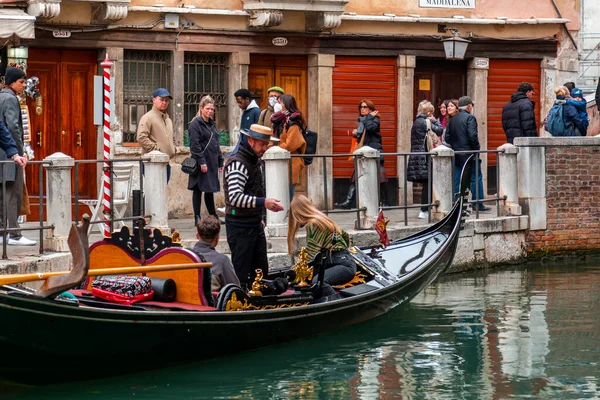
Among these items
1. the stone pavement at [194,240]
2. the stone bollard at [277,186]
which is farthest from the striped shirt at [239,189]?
the stone bollard at [277,186]

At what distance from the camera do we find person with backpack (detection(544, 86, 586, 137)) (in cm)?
1630

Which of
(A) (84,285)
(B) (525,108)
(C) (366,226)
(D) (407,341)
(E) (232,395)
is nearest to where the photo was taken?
(E) (232,395)

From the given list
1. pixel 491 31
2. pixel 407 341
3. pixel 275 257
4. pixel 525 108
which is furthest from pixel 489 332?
pixel 491 31

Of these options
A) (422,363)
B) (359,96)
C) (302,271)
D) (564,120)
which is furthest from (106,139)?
(564,120)

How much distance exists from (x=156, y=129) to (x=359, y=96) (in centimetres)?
505

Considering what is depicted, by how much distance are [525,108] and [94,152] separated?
5.08m

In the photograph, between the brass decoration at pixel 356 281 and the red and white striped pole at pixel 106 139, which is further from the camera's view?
the red and white striped pole at pixel 106 139

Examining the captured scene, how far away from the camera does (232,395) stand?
8.84 m

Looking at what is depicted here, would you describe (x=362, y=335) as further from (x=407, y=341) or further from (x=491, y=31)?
(x=491, y=31)

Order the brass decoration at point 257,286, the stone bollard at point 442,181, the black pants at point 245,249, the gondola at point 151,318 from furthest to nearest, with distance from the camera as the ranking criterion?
the stone bollard at point 442,181 < the black pants at point 245,249 < the brass decoration at point 257,286 < the gondola at point 151,318

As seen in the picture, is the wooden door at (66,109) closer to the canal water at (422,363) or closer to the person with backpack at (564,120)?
the canal water at (422,363)

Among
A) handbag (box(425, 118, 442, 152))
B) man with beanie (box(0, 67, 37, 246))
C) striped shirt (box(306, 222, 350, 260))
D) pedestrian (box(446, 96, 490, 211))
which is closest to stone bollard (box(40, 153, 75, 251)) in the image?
man with beanie (box(0, 67, 37, 246))

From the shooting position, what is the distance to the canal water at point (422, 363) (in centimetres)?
890

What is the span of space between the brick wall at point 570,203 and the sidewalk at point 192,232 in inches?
26.4
